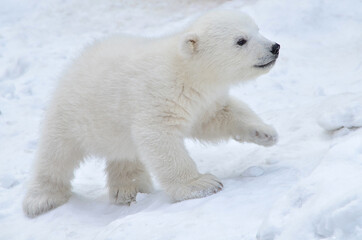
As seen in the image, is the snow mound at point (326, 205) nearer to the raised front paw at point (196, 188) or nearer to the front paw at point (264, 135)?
the raised front paw at point (196, 188)

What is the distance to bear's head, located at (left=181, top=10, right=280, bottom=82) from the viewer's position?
16.4 feet

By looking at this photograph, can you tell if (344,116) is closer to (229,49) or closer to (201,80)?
(229,49)

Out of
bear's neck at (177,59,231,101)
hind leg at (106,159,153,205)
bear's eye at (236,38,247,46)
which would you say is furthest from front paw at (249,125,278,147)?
hind leg at (106,159,153,205)

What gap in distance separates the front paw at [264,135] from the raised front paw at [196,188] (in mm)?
765

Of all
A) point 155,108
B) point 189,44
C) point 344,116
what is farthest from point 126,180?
point 344,116

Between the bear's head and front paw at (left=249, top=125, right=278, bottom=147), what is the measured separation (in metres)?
0.49

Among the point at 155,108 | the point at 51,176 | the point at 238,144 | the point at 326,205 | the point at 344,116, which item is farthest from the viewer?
the point at 238,144

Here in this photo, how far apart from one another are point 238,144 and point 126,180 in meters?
1.30

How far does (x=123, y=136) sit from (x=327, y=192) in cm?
246

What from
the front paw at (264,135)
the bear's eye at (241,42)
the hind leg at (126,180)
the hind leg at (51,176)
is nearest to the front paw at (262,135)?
the front paw at (264,135)

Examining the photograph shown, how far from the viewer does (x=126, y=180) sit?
584 centimetres

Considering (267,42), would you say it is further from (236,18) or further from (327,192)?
(327,192)

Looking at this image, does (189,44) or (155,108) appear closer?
(155,108)

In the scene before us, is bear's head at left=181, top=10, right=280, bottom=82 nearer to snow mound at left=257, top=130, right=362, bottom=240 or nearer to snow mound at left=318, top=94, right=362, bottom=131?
snow mound at left=318, top=94, right=362, bottom=131
